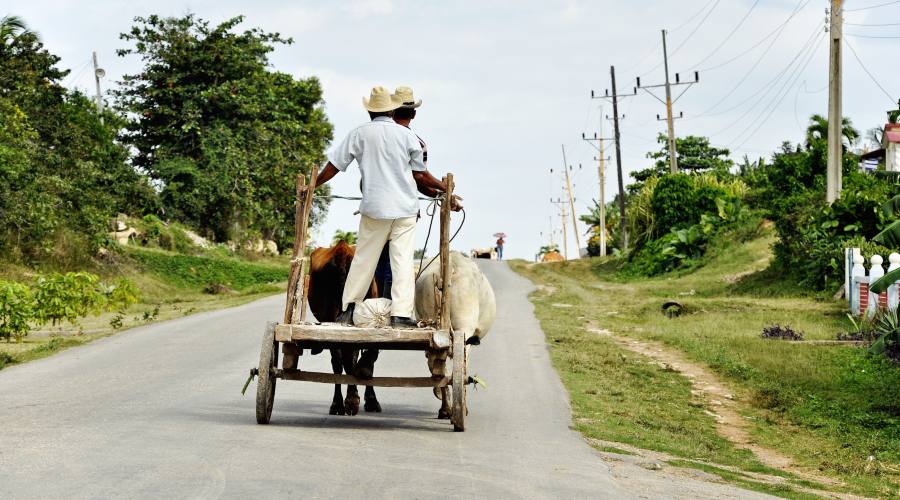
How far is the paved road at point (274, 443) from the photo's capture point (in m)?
6.99

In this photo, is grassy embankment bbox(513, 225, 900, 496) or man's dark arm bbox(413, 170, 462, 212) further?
grassy embankment bbox(513, 225, 900, 496)

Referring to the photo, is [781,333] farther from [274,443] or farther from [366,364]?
[274,443]

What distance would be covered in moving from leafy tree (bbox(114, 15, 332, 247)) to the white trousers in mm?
37033

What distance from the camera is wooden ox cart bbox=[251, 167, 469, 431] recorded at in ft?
30.1

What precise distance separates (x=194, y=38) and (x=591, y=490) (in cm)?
4257

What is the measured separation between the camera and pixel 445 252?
31.3ft

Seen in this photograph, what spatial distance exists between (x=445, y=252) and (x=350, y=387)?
209cm

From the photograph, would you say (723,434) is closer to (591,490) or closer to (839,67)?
(591,490)

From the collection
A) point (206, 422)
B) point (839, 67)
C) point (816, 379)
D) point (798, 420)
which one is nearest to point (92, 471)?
point (206, 422)

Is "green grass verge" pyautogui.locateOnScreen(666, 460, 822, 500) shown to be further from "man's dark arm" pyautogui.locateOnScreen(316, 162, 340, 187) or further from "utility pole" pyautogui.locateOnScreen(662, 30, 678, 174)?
"utility pole" pyautogui.locateOnScreen(662, 30, 678, 174)

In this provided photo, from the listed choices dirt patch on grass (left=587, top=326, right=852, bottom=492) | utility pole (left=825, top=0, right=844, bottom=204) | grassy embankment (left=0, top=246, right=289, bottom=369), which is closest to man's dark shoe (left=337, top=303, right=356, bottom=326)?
dirt patch on grass (left=587, top=326, right=852, bottom=492)

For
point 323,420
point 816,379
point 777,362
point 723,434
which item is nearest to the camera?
point 323,420

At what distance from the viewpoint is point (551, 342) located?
836 inches

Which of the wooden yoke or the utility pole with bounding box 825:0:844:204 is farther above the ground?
the utility pole with bounding box 825:0:844:204
